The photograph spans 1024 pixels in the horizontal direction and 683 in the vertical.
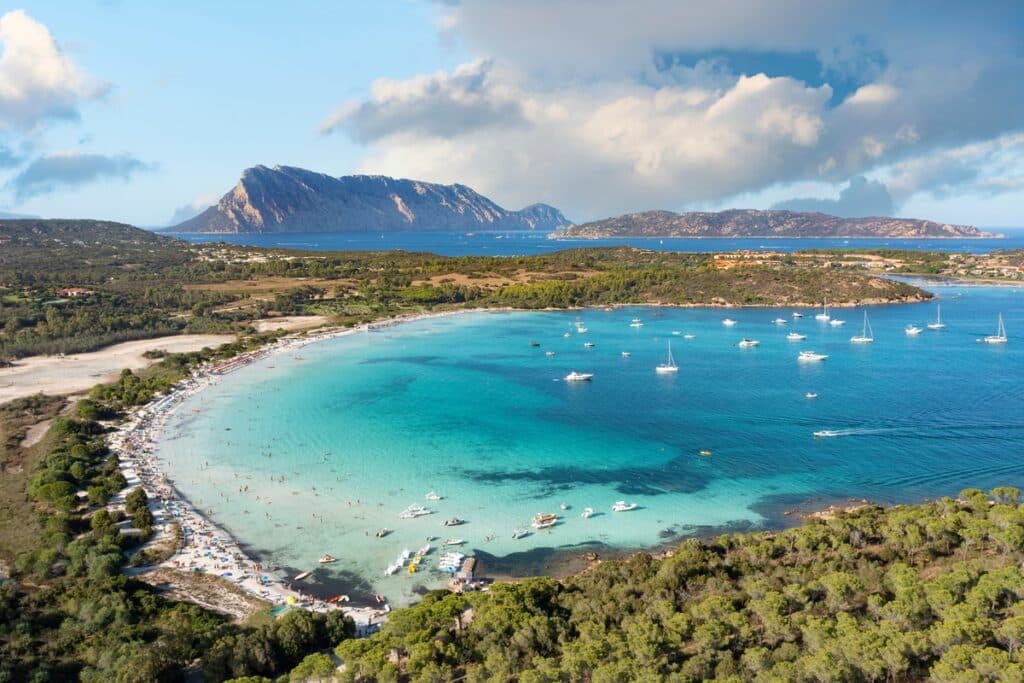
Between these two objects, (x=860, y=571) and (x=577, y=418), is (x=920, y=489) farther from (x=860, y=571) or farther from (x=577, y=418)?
(x=577, y=418)

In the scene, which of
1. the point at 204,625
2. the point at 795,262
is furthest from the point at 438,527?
the point at 795,262

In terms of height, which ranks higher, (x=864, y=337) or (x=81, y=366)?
(x=864, y=337)

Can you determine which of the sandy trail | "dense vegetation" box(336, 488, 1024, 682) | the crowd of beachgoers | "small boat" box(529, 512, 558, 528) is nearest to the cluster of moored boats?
"small boat" box(529, 512, 558, 528)

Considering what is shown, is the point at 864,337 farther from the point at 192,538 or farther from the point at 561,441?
the point at 192,538

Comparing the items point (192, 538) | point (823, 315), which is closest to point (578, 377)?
point (192, 538)

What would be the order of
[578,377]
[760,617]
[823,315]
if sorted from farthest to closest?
[823,315] < [578,377] < [760,617]

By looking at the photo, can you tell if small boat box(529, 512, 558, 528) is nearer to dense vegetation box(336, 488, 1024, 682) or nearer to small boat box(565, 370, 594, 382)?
dense vegetation box(336, 488, 1024, 682)

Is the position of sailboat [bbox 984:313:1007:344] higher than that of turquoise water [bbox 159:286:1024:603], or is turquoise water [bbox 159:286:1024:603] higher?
sailboat [bbox 984:313:1007:344]
